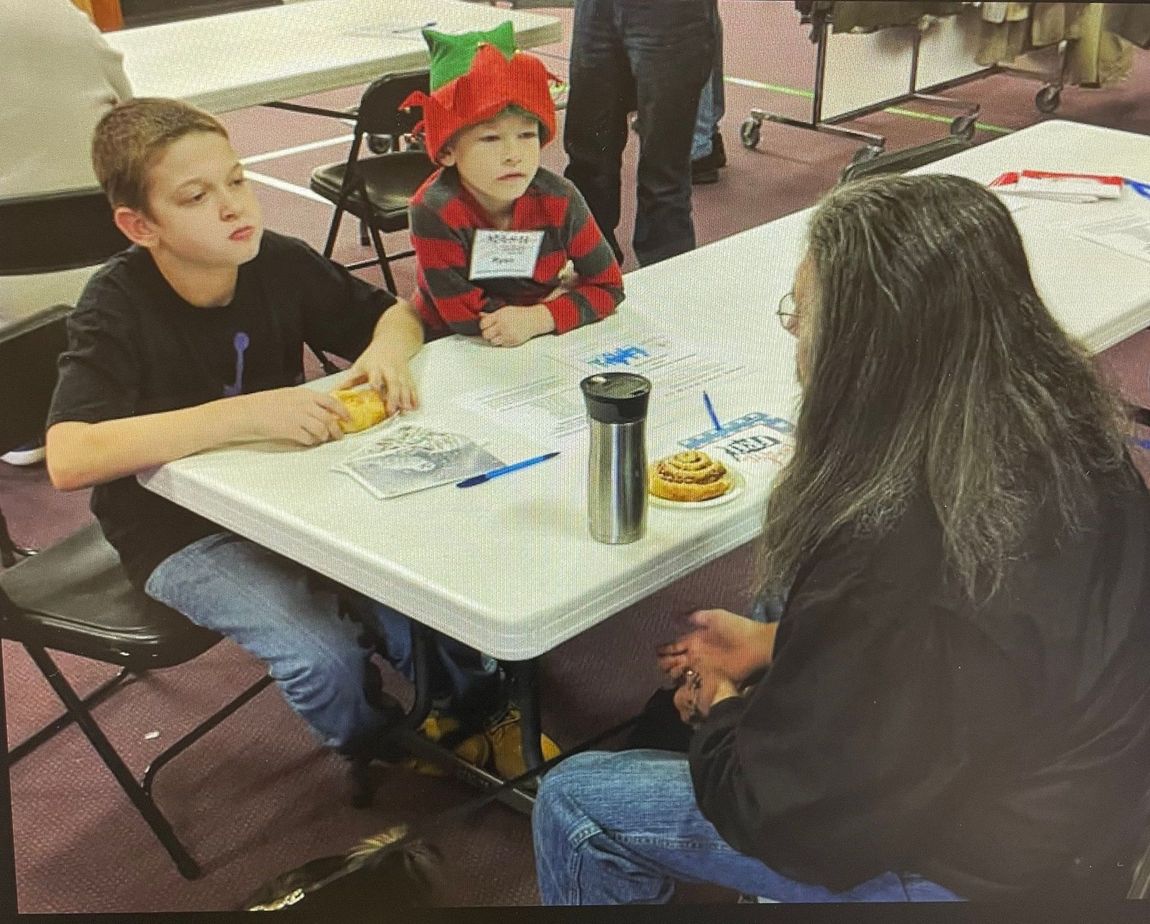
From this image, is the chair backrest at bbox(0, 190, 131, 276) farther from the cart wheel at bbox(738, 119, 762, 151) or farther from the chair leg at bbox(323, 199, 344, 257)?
the cart wheel at bbox(738, 119, 762, 151)

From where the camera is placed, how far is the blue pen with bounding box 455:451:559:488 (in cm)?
123

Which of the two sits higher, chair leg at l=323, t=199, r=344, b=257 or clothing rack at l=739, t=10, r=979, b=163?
clothing rack at l=739, t=10, r=979, b=163

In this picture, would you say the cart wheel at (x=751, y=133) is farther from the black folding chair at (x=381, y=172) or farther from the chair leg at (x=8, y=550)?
the chair leg at (x=8, y=550)

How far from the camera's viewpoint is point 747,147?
1372 millimetres

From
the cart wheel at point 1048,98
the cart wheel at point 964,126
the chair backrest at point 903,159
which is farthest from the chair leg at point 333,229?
the cart wheel at point 1048,98

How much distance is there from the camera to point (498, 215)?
1487 mm

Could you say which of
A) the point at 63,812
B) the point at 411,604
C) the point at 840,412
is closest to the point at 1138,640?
the point at 840,412

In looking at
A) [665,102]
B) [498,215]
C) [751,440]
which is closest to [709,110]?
[665,102]

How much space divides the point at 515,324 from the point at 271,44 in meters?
0.46

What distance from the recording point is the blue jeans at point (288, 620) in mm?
1418

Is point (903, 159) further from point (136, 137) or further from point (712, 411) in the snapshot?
point (136, 137)

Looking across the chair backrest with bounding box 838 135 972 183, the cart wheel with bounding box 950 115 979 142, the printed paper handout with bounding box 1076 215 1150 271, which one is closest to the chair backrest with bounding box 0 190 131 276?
the chair backrest with bounding box 838 135 972 183

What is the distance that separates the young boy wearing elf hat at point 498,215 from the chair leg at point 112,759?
0.62 metres

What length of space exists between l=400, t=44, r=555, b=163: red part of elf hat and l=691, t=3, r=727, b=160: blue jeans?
184 mm
